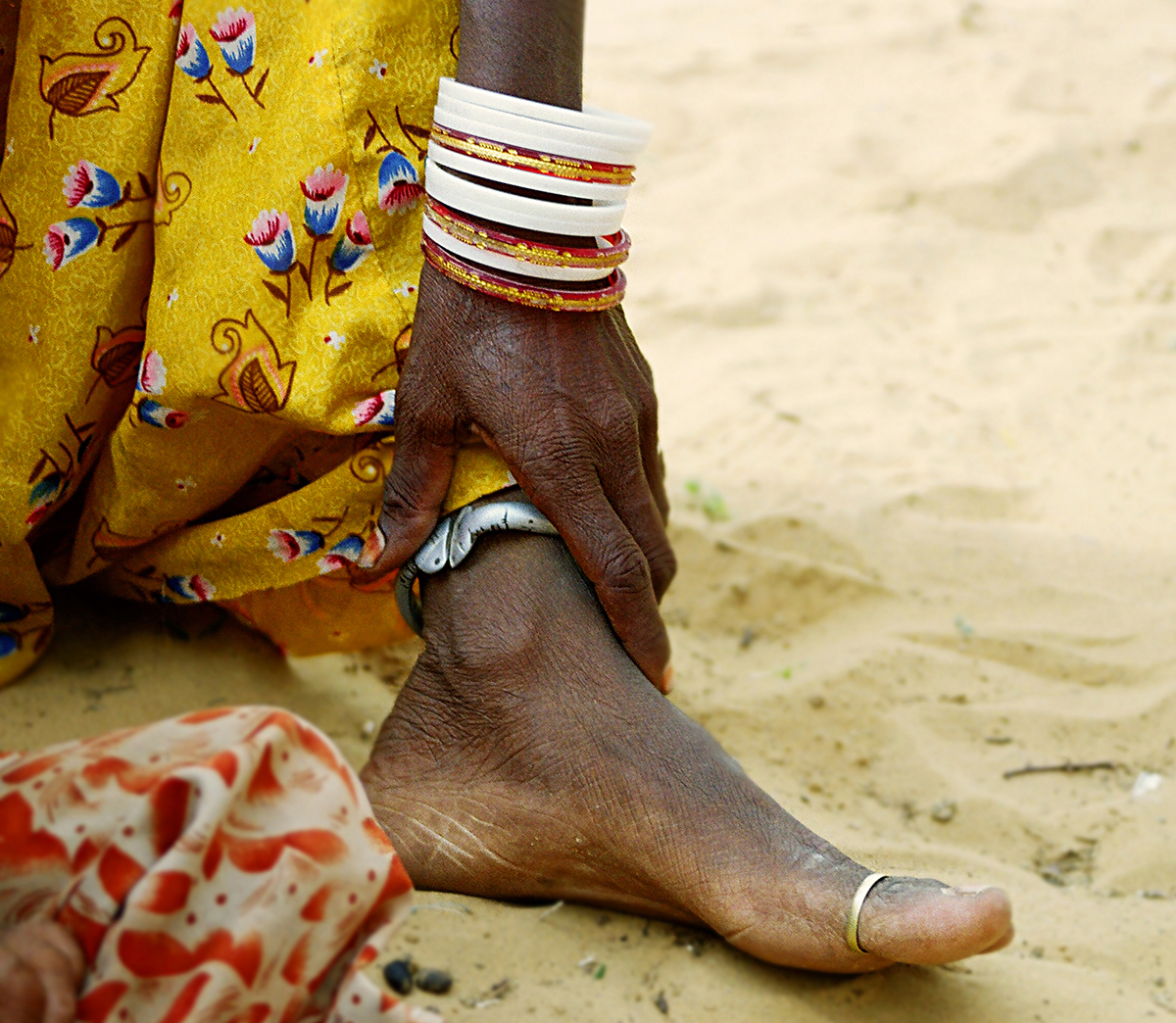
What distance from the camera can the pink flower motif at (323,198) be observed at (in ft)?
4.21

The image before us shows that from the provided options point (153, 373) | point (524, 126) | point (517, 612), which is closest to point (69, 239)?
point (153, 373)

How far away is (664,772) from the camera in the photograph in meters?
1.33

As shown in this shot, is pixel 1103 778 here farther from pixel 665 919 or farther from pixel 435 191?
pixel 435 191

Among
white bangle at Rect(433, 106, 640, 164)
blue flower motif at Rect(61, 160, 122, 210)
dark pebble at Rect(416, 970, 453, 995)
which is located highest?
white bangle at Rect(433, 106, 640, 164)

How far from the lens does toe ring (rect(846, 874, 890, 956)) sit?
1187 mm

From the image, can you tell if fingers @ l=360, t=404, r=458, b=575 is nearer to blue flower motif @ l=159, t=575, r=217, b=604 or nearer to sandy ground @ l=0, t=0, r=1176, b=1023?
blue flower motif @ l=159, t=575, r=217, b=604

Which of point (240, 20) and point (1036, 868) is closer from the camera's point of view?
point (240, 20)

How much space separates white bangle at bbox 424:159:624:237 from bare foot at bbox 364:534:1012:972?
358mm

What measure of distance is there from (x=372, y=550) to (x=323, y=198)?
40 centimetres

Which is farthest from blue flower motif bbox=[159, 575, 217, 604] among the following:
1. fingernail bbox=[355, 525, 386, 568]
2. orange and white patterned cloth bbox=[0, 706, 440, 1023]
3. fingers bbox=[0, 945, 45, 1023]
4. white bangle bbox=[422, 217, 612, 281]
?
fingers bbox=[0, 945, 45, 1023]

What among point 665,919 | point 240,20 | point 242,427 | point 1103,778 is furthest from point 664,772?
point 240,20

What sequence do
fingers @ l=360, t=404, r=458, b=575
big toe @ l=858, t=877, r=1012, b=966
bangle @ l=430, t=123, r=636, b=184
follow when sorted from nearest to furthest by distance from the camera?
big toe @ l=858, t=877, r=1012, b=966 → bangle @ l=430, t=123, r=636, b=184 → fingers @ l=360, t=404, r=458, b=575

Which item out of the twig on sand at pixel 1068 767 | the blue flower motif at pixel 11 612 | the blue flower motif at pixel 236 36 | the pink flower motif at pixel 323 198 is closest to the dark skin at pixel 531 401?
the pink flower motif at pixel 323 198

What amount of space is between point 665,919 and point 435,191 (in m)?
0.82
